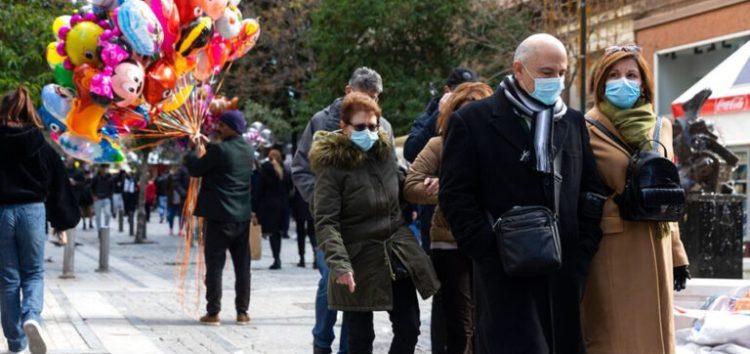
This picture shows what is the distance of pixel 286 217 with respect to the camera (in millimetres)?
17188

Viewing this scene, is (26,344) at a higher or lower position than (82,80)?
lower

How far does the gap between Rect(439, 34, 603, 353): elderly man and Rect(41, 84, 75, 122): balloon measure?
254 inches

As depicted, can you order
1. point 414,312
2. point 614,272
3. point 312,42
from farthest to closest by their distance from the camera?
1. point 312,42
2. point 414,312
3. point 614,272

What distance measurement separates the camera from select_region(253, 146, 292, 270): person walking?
645 inches

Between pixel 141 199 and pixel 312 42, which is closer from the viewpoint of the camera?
pixel 141 199

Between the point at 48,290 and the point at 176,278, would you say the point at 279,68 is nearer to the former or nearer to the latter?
the point at 176,278

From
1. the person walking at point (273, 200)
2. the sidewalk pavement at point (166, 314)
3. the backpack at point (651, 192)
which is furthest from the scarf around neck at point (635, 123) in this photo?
the person walking at point (273, 200)

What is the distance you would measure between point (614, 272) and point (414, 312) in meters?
1.43

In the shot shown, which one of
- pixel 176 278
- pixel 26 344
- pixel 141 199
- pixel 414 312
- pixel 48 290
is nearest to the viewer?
pixel 414 312

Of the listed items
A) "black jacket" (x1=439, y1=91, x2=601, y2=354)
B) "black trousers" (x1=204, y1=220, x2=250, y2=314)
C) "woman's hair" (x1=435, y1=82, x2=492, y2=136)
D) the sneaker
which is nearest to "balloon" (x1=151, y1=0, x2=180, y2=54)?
"black trousers" (x1=204, y1=220, x2=250, y2=314)

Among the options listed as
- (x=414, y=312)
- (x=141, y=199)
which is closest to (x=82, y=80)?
(x=414, y=312)

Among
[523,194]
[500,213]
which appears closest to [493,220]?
[500,213]

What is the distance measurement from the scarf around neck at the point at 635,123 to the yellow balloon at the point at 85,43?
240 inches

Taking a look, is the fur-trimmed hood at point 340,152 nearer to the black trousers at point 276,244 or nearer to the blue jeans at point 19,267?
the blue jeans at point 19,267
